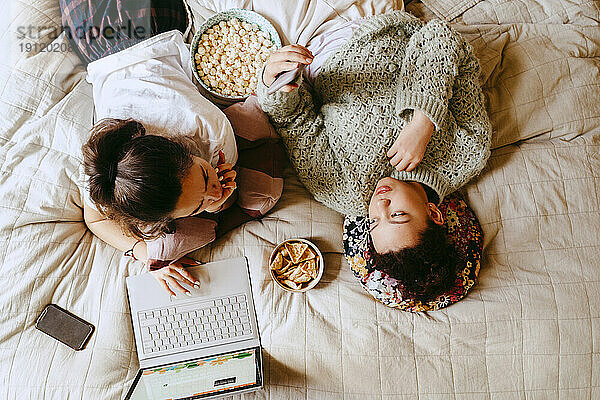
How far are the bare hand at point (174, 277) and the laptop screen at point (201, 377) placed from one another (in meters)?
0.19

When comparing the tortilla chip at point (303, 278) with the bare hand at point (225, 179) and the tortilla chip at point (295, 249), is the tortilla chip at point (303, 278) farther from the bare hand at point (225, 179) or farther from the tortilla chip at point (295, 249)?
the bare hand at point (225, 179)

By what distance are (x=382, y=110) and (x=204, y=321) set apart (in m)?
0.71

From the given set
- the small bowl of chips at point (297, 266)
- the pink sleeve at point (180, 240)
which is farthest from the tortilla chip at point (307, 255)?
the pink sleeve at point (180, 240)

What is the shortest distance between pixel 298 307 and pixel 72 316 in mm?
573

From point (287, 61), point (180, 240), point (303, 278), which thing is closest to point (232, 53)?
point (287, 61)

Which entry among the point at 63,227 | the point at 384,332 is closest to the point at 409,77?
the point at 384,332

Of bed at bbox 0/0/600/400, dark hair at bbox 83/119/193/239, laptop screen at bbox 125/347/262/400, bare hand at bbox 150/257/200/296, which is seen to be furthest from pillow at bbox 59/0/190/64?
laptop screen at bbox 125/347/262/400

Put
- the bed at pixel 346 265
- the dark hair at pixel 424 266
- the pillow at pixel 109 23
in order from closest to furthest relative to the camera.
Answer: the dark hair at pixel 424 266 < the bed at pixel 346 265 < the pillow at pixel 109 23

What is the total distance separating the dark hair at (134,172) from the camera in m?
0.91

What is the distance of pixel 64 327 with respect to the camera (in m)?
1.20

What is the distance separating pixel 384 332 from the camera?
47.3 inches

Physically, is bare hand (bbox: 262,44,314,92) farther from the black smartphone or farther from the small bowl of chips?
the black smartphone

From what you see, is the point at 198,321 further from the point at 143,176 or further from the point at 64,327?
the point at 143,176

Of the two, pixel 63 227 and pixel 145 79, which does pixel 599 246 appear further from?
pixel 63 227
